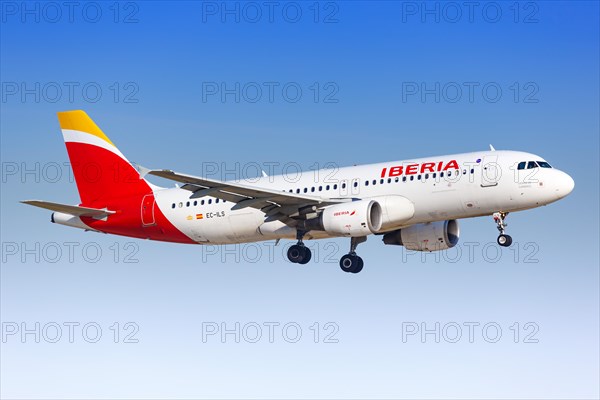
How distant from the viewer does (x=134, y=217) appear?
5434 cm

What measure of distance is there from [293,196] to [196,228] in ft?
21.8

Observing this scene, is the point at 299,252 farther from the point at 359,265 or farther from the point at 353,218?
the point at 353,218

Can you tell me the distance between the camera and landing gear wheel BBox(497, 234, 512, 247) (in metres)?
47.5

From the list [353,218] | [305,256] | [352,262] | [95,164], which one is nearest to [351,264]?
[352,262]

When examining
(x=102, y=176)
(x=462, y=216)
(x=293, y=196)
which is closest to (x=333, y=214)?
(x=293, y=196)

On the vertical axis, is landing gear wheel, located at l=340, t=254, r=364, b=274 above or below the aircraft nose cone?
below

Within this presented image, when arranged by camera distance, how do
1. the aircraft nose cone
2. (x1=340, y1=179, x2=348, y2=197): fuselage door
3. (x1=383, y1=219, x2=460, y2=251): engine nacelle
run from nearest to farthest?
the aircraft nose cone < (x1=340, y1=179, x2=348, y2=197): fuselage door < (x1=383, y1=219, x2=460, y2=251): engine nacelle

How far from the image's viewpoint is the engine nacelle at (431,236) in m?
52.6

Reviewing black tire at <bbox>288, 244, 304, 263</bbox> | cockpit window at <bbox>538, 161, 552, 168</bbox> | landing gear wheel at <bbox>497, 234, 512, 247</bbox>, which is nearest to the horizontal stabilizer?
black tire at <bbox>288, 244, 304, 263</bbox>

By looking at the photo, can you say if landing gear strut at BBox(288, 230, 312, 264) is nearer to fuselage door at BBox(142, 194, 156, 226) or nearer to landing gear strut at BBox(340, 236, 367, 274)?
landing gear strut at BBox(340, 236, 367, 274)

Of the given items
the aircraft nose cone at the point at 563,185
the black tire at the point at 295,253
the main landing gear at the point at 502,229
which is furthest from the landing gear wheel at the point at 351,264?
the aircraft nose cone at the point at 563,185

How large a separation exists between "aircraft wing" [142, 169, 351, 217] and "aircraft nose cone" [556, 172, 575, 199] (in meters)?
9.11

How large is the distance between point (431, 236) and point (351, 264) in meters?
4.00

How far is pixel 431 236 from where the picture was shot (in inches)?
2071
